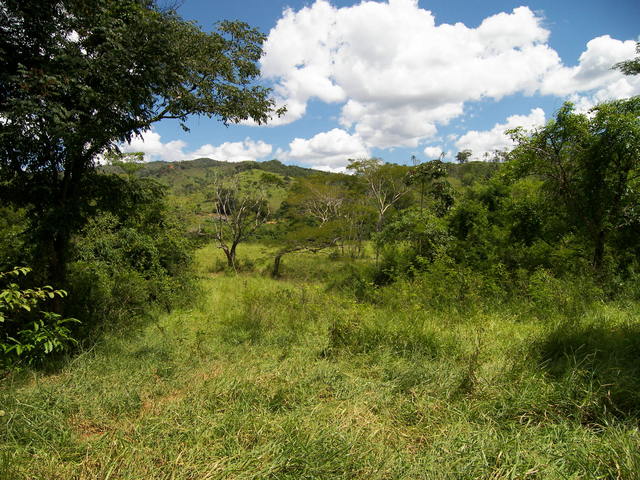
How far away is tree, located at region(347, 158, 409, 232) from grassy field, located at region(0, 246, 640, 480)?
63.5 ft

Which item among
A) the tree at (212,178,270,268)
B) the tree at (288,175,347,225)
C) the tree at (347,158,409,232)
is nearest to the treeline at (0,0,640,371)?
the tree at (212,178,270,268)

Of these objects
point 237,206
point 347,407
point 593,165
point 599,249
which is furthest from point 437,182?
point 237,206

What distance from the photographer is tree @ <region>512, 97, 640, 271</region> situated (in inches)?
290

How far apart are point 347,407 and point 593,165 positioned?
354 inches

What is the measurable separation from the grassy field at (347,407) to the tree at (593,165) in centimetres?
436

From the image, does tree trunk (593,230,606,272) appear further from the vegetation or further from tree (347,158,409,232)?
tree (347,158,409,232)

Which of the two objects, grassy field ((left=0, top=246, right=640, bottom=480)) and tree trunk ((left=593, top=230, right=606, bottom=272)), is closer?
grassy field ((left=0, top=246, right=640, bottom=480))

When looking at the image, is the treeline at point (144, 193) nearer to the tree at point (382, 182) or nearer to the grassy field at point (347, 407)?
the grassy field at point (347, 407)

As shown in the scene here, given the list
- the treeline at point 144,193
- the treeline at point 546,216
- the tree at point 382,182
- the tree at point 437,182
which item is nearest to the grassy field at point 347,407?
the treeline at point 144,193

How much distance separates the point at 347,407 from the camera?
9.67 ft

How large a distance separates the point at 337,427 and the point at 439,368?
1654 millimetres

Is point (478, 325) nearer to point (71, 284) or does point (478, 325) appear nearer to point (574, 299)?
point (574, 299)

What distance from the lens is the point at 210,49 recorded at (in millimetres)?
5406

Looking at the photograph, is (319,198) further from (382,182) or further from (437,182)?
(437,182)
